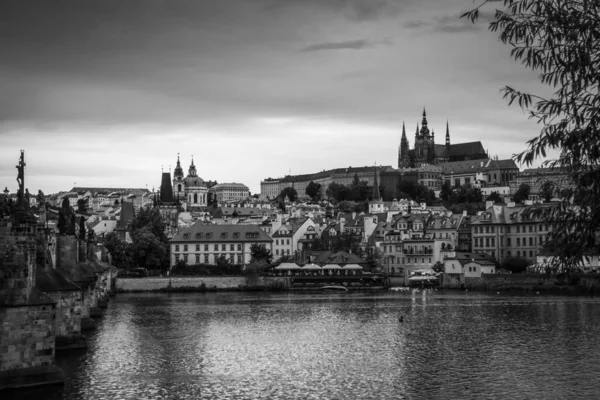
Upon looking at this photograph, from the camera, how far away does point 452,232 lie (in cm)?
12075

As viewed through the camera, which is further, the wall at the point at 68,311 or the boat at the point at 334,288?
the boat at the point at 334,288

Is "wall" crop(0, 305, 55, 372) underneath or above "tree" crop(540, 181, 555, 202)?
underneath

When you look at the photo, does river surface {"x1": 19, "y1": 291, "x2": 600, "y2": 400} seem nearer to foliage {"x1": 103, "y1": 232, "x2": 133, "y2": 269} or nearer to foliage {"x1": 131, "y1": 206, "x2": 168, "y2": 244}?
foliage {"x1": 103, "y1": 232, "x2": 133, "y2": 269}

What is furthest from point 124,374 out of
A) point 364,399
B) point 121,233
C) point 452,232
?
point 121,233

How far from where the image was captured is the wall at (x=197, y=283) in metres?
98.9

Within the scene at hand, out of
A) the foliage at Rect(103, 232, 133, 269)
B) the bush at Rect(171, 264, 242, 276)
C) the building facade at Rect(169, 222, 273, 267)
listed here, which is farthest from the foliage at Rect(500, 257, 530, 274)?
the foliage at Rect(103, 232, 133, 269)

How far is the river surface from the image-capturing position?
31.0 meters

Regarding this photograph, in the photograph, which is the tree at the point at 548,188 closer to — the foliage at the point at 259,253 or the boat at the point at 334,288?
the boat at the point at 334,288

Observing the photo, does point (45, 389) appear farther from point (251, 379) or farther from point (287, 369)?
point (287, 369)

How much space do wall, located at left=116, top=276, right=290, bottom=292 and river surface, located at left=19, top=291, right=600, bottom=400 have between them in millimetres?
29338

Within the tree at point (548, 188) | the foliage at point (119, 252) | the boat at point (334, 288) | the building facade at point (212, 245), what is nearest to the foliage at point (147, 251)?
the foliage at point (119, 252)

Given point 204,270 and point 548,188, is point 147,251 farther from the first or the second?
point 548,188

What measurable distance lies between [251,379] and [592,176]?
21.1 meters

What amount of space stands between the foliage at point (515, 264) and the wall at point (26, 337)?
276ft
